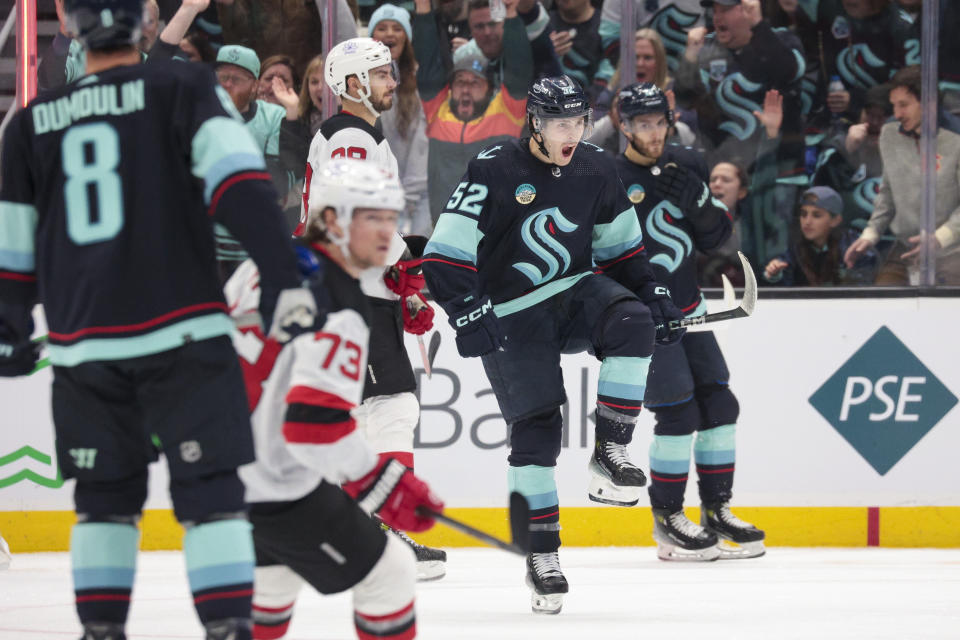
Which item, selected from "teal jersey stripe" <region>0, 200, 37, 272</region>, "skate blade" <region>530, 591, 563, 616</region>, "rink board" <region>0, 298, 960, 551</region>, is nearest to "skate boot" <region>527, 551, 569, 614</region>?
"skate blade" <region>530, 591, 563, 616</region>

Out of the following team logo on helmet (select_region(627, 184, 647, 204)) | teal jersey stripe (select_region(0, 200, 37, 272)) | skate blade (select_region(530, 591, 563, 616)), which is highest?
teal jersey stripe (select_region(0, 200, 37, 272))

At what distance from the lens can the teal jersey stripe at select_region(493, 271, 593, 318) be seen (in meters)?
3.95

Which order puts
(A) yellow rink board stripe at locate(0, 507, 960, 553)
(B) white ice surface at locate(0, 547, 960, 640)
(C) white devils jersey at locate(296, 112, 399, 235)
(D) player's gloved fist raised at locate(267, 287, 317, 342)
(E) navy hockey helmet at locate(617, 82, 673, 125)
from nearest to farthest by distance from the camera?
1. (D) player's gloved fist raised at locate(267, 287, 317, 342)
2. (B) white ice surface at locate(0, 547, 960, 640)
3. (C) white devils jersey at locate(296, 112, 399, 235)
4. (E) navy hockey helmet at locate(617, 82, 673, 125)
5. (A) yellow rink board stripe at locate(0, 507, 960, 553)

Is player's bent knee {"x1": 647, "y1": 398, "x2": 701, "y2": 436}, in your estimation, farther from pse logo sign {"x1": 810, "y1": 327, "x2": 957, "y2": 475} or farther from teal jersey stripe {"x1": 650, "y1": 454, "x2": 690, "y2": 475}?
pse logo sign {"x1": 810, "y1": 327, "x2": 957, "y2": 475}

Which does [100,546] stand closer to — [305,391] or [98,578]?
[98,578]

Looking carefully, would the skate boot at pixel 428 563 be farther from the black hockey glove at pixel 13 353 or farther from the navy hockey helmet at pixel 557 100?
the black hockey glove at pixel 13 353

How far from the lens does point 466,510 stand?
5.43m

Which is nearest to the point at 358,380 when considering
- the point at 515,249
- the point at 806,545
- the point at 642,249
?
the point at 515,249

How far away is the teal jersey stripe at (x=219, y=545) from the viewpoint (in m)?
2.24

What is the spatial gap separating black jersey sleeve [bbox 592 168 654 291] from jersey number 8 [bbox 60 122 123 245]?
6.42ft

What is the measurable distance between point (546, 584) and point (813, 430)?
2.03m

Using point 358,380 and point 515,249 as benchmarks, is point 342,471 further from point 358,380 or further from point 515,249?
point 515,249

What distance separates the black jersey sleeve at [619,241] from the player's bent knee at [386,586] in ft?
6.06

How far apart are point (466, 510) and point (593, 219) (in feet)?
5.90
